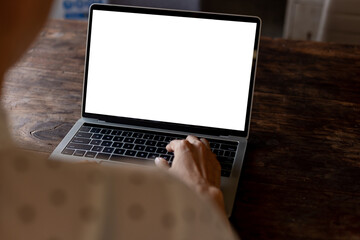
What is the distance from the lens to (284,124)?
118cm

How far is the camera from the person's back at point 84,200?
39 cm

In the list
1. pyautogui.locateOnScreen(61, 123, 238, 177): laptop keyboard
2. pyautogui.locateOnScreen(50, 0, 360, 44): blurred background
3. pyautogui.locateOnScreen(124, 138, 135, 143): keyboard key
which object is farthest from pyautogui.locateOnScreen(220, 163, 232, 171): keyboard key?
pyautogui.locateOnScreen(50, 0, 360, 44): blurred background

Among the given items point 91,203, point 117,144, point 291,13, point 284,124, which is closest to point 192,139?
point 117,144

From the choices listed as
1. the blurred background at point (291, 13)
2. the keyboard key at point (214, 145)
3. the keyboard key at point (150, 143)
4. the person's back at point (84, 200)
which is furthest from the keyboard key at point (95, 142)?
the blurred background at point (291, 13)

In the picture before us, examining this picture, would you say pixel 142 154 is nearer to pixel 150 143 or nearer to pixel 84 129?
pixel 150 143

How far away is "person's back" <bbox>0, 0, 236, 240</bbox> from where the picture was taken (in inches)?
15.4

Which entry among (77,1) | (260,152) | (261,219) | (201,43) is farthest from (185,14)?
(77,1)

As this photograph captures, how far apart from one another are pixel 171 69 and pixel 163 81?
3 centimetres

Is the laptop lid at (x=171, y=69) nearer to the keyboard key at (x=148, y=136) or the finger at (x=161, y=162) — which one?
the keyboard key at (x=148, y=136)

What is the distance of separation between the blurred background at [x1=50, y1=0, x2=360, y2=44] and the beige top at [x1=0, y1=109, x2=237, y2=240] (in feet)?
5.22

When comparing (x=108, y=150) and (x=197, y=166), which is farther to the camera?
(x=108, y=150)

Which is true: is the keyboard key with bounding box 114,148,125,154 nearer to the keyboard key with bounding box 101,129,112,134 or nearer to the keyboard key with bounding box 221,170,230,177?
the keyboard key with bounding box 101,129,112,134

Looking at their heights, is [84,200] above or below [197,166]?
above

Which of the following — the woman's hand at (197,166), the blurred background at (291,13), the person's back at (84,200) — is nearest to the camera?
the person's back at (84,200)
